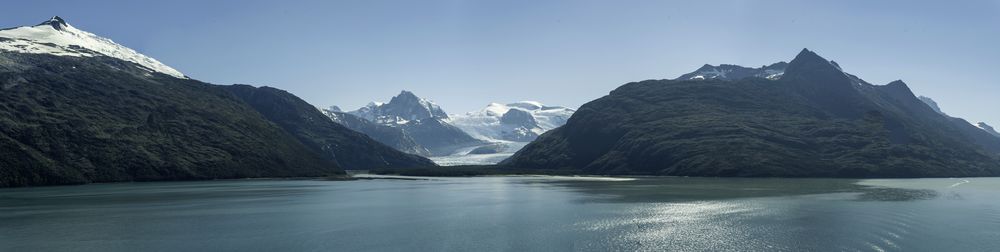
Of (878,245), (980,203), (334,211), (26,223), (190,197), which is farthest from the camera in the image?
(190,197)

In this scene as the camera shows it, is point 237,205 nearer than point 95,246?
No

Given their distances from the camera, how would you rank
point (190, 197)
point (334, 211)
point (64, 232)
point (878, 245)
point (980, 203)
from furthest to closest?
1. point (190, 197)
2. point (980, 203)
3. point (334, 211)
4. point (64, 232)
5. point (878, 245)

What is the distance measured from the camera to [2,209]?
116 metres

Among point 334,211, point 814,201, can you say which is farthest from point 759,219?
point 334,211

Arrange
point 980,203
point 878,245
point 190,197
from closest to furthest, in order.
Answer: point 878,245, point 980,203, point 190,197

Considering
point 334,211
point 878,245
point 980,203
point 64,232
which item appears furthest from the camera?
point 980,203

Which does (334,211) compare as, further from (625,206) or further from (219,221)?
(625,206)

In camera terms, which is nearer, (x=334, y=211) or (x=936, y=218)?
(x=936, y=218)

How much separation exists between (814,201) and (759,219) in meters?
42.6

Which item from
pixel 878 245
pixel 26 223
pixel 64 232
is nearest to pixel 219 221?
pixel 64 232

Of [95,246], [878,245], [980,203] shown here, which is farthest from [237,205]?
[980,203]

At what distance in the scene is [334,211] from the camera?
11444 centimetres

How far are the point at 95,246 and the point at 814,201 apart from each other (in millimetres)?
122263

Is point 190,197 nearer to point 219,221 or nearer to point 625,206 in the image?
point 219,221
